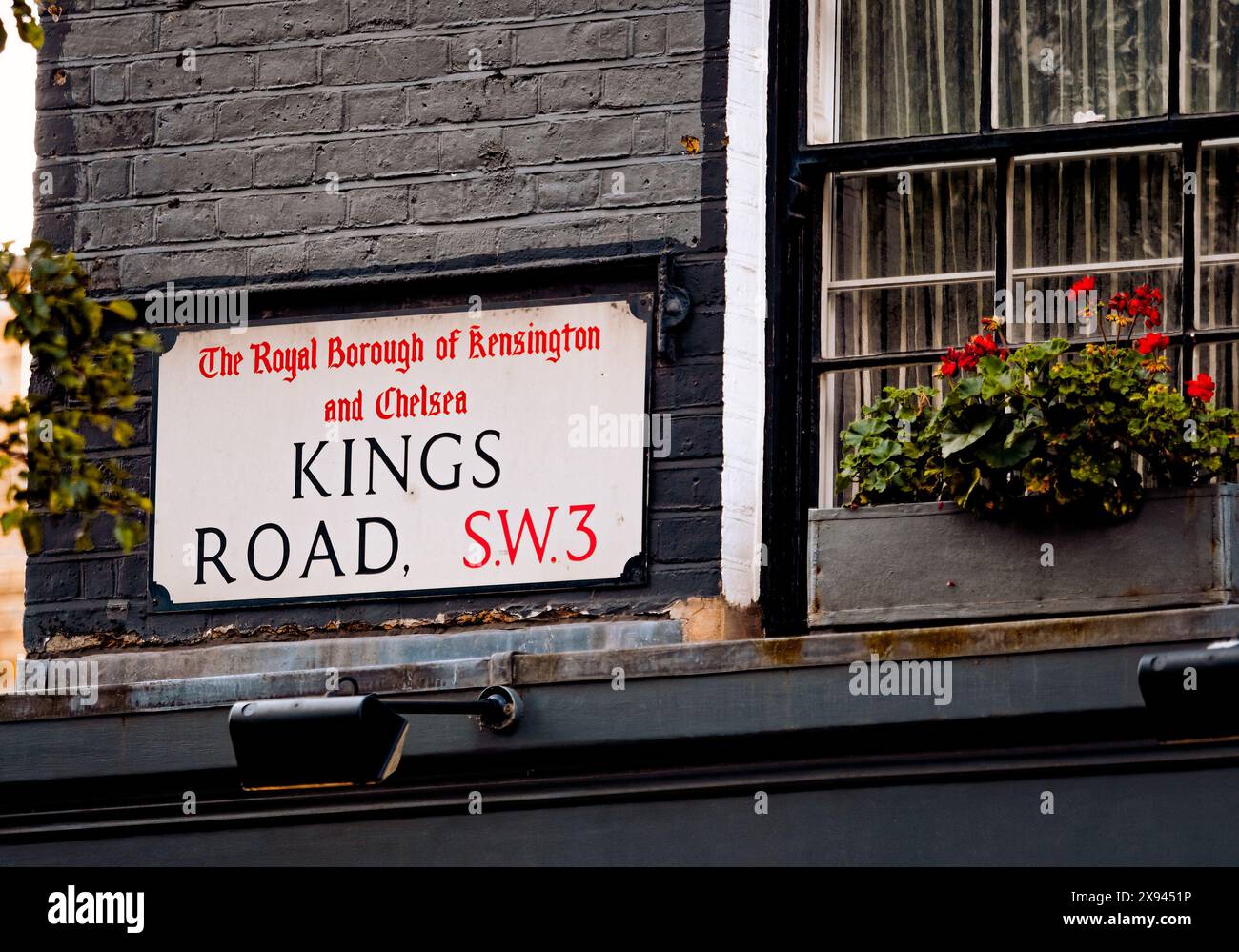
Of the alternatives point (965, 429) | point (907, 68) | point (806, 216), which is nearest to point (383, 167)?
point (806, 216)

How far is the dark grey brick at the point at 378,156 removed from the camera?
6953mm

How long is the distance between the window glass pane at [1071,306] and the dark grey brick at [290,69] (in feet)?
7.70

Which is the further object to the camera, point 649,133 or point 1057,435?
point 649,133

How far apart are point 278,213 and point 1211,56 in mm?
2897

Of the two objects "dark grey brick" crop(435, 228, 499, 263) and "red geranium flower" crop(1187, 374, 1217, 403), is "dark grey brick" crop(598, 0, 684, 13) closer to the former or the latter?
"dark grey brick" crop(435, 228, 499, 263)

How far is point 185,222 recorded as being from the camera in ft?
23.4

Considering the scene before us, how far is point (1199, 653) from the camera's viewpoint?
541 centimetres

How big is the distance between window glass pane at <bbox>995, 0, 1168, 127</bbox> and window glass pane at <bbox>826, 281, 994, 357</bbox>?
548 millimetres

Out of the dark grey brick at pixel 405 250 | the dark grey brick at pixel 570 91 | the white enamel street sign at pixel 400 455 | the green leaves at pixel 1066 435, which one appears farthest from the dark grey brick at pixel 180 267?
the green leaves at pixel 1066 435

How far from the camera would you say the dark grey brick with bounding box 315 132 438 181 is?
22.8 ft

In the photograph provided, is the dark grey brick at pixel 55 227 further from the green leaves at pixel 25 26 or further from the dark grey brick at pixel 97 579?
the green leaves at pixel 25 26

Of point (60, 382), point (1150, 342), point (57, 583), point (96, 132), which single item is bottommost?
point (57, 583)

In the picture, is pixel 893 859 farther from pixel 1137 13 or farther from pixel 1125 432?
pixel 1137 13

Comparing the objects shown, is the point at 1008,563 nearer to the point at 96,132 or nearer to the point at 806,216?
the point at 806,216
